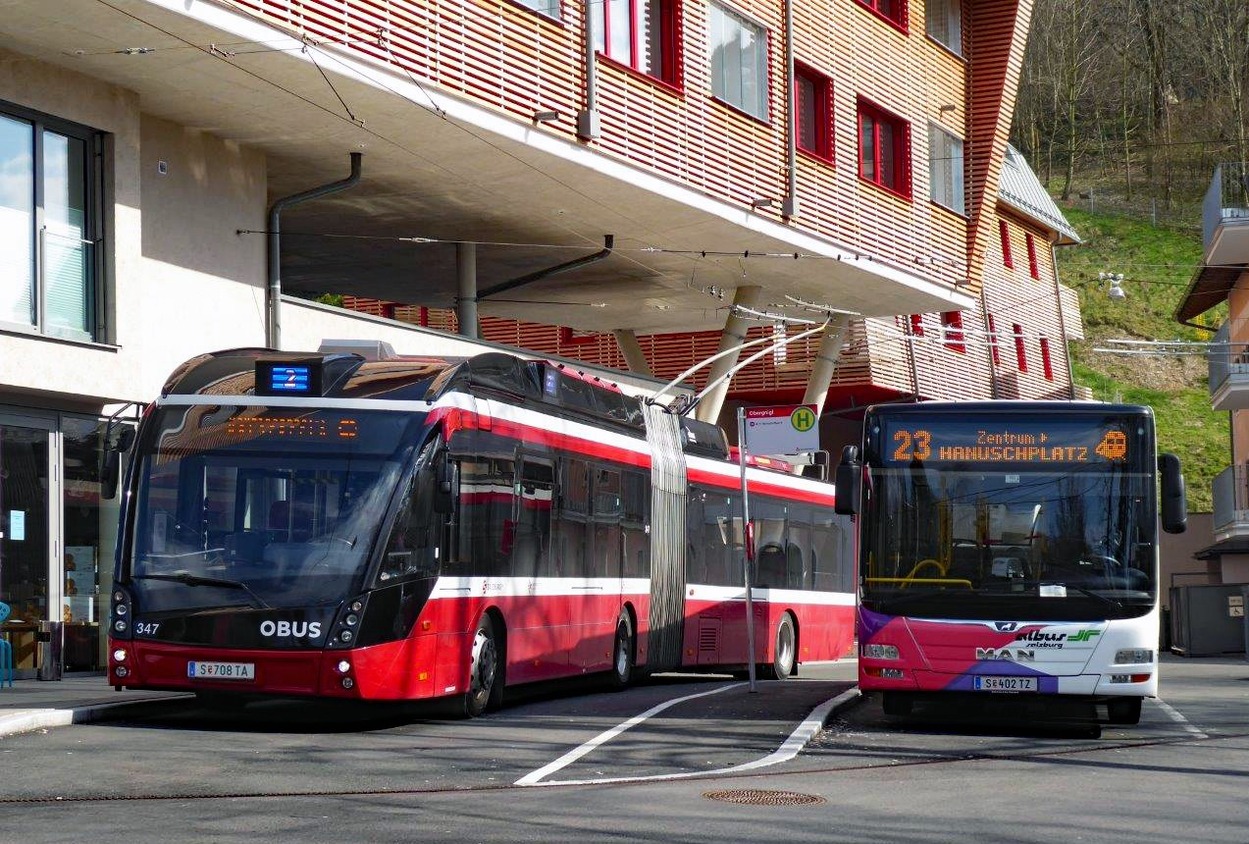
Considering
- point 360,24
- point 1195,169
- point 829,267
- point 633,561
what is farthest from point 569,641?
point 1195,169

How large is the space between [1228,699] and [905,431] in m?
7.27

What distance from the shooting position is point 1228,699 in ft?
70.3

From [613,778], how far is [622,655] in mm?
9000

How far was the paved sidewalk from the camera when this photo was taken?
1384 cm

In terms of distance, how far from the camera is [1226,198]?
141 ft

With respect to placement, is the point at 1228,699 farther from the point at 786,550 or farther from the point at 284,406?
the point at 284,406

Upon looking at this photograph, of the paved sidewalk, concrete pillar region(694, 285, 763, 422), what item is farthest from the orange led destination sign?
concrete pillar region(694, 285, 763, 422)

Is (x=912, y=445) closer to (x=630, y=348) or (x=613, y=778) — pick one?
(x=613, y=778)

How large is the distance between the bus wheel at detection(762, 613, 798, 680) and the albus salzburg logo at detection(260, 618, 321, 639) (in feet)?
37.6

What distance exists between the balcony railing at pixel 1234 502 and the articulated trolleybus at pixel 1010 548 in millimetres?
28174

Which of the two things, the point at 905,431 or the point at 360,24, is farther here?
the point at 360,24

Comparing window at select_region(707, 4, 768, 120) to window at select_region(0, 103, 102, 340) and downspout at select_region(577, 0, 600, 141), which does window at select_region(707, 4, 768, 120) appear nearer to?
downspout at select_region(577, 0, 600, 141)

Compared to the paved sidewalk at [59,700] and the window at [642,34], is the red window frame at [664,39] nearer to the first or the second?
the window at [642,34]

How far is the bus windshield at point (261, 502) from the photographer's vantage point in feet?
46.5
